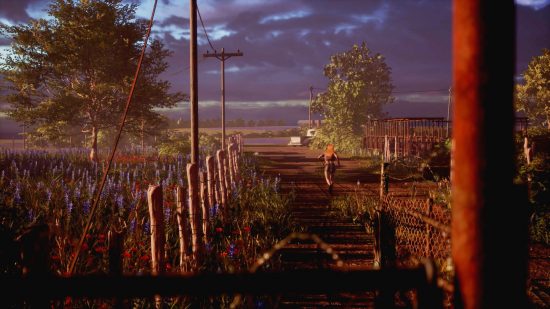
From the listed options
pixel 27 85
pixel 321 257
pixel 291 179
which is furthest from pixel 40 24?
pixel 321 257

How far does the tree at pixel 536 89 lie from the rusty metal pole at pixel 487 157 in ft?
123

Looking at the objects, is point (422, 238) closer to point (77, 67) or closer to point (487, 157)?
point (487, 157)

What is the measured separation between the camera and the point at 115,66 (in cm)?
1927

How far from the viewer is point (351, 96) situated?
→ 35469mm

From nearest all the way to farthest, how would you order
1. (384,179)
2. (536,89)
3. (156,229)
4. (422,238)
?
(156,229) → (422,238) → (384,179) → (536,89)

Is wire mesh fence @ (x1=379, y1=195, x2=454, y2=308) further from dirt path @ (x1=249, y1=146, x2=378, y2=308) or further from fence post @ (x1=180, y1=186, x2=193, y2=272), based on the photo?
fence post @ (x1=180, y1=186, x2=193, y2=272)

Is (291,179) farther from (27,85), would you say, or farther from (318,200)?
(27,85)

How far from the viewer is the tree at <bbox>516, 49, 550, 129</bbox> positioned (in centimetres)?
3194

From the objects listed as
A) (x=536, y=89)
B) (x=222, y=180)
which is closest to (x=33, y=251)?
(x=222, y=180)

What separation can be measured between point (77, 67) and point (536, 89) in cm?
3735

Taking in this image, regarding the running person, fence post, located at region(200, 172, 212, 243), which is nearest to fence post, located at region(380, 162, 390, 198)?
the running person

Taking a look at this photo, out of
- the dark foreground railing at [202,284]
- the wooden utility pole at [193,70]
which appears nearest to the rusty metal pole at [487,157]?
the dark foreground railing at [202,284]

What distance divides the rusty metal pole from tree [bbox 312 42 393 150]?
3175cm

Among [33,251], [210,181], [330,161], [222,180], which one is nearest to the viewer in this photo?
[33,251]
